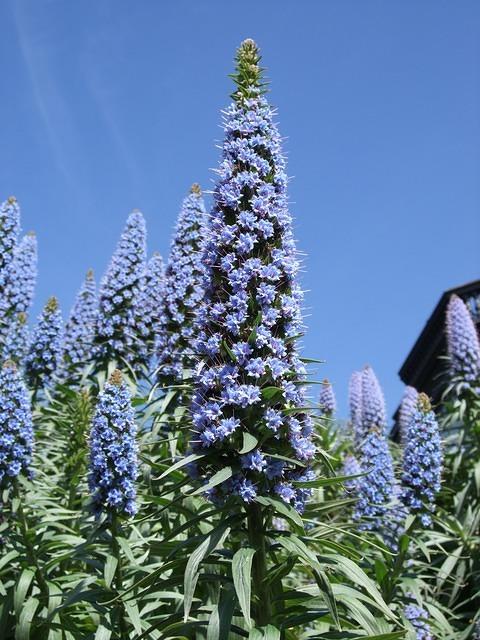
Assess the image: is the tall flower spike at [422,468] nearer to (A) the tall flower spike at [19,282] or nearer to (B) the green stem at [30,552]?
(B) the green stem at [30,552]

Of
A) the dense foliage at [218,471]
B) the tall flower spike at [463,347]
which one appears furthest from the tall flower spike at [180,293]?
the tall flower spike at [463,347]

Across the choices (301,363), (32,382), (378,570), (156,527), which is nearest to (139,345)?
(32,382)

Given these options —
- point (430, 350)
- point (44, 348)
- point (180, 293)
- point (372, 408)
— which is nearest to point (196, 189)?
point (180, 293)

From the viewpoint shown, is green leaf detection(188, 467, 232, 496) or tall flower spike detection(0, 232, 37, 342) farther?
tall flower spike detection(0, 232, 37, 342)

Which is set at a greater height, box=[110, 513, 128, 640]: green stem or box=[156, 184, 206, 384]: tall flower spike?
box=[156, 184, 206, 384]: tall flower spike

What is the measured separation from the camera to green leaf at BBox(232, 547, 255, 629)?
339 centimetres

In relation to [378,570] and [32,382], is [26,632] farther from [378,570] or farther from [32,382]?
[32,382]

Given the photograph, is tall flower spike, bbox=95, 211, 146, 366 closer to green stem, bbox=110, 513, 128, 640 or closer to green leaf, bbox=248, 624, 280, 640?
green stem, bbox=110, 513, 128, 640

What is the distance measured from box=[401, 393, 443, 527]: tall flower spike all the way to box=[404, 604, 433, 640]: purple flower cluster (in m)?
0.66

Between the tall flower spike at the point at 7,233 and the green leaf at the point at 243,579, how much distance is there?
6.53 m

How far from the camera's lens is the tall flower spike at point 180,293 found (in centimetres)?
694

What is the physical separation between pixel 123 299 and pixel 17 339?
5.87ft

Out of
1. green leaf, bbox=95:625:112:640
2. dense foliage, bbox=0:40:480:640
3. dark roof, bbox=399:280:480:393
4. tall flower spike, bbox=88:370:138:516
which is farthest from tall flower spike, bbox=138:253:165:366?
dark roof, bbox=399:280:480:393

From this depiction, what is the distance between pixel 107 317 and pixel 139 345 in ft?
1.56
